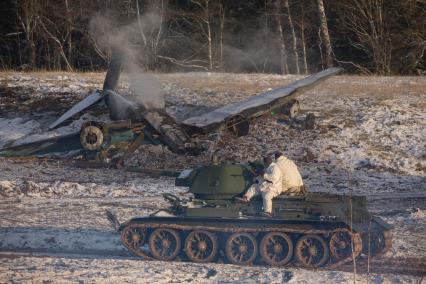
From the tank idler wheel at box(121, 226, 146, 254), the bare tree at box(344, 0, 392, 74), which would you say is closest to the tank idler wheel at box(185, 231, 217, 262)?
the tank idler wheel at box(121, 226, 146, 254)

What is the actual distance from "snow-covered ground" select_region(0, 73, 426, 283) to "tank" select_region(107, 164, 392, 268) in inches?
19.5

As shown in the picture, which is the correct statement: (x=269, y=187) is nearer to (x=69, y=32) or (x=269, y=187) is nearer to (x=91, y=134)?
(x=91, y=134)

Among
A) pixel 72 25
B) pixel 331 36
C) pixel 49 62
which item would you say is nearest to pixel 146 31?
pixel 72 25

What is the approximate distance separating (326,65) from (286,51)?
5.81 meters

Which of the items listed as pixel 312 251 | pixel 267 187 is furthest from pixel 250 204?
pixel 312 251

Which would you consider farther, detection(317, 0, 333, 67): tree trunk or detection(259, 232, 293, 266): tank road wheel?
detection(317, 0, 333, 67): tree trunk

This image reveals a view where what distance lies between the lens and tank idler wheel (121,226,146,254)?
1501cm

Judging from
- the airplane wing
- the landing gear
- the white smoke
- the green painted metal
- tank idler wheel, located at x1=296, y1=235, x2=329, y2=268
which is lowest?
tank idler wheel, located at x1=296, y1=235, x2=329, y2=268

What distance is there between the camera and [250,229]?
14.5 metres

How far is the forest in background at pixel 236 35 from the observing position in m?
39.8

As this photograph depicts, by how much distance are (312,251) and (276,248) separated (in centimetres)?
65

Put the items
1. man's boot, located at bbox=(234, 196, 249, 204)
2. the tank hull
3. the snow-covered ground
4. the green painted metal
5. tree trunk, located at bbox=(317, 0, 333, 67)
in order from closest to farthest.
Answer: the snow-covered ground → the tank hull → the green painted metal → man's boot, located at bbox=(234, 196, 249, 204) → tree trunk, located at bbox=(317, 0, 333, 67)

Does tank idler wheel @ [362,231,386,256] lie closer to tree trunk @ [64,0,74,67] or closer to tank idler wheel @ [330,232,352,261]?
tank idler wheel @ [330,232,352,261]

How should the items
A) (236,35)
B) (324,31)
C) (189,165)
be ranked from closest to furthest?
(189,165), (324,31), (236,35)
